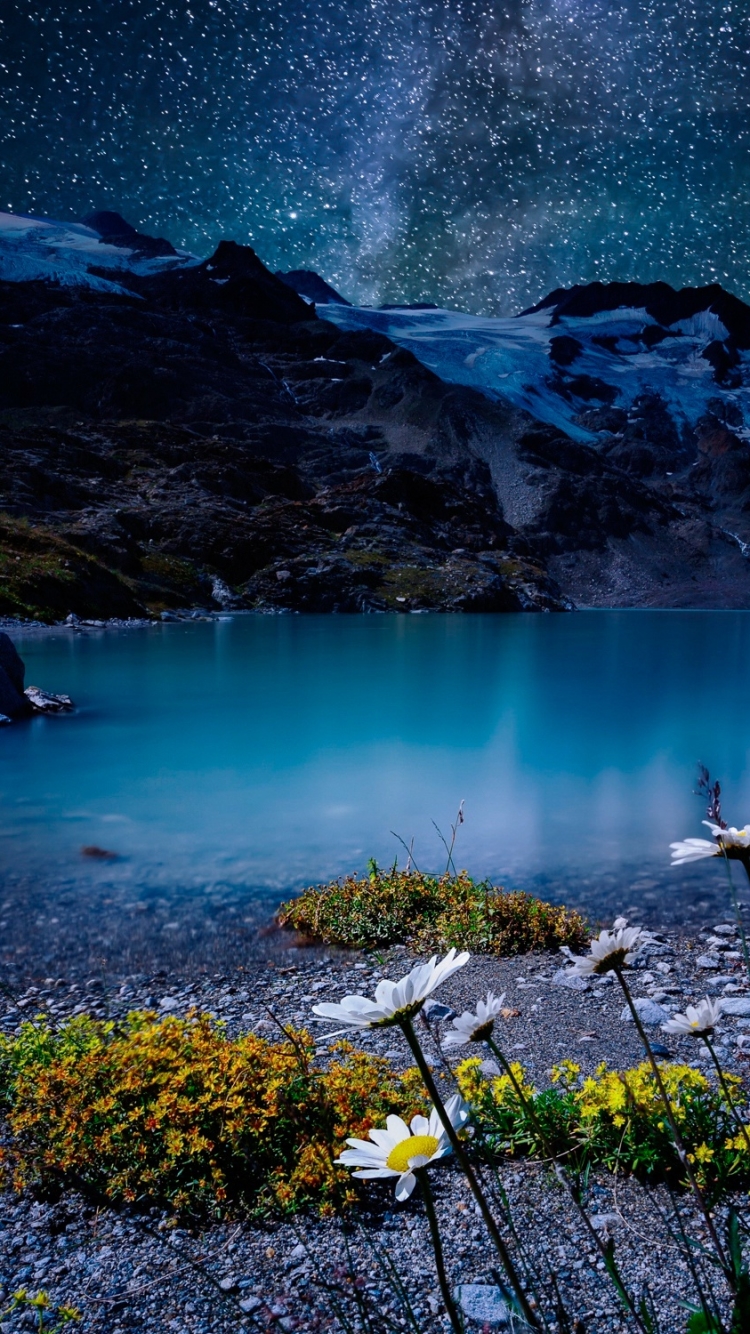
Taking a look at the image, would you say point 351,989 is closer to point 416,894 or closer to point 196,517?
point 416,894

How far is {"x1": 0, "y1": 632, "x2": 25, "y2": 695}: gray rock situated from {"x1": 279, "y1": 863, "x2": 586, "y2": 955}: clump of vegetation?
17.9 m

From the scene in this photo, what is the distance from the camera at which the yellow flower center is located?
62.4 inches

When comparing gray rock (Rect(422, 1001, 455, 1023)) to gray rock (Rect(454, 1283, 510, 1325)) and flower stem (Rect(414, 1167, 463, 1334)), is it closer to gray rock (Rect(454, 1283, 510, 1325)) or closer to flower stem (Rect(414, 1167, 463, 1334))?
gray rock (Rect(454, 1283, 510, 1325))

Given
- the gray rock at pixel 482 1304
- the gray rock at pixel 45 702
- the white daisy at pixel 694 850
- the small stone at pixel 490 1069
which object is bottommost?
the gray rock at pixel 45 702

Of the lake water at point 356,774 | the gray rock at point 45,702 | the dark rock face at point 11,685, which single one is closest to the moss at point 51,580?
the lake water at point 356,774

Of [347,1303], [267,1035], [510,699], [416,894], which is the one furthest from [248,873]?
[510,699]

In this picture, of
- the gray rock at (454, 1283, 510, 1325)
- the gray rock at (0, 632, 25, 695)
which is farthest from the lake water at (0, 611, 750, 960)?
the gray rock at (454, 1283, 510, 1325)

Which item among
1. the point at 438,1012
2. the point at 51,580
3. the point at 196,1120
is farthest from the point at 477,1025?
the point at 51,580

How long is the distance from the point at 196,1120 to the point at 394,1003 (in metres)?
3.07

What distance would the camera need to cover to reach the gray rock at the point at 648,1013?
5605 mm

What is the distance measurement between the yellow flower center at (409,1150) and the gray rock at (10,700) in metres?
23.7

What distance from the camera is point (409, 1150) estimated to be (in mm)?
1635

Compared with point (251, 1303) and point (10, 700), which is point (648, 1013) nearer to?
point (251, 1303)

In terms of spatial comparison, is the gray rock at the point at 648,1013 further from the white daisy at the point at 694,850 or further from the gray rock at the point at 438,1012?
the white daisy at the point at 694,850
